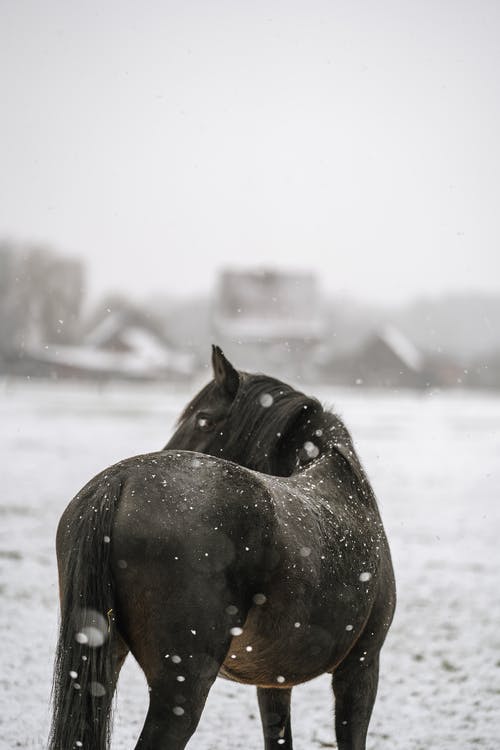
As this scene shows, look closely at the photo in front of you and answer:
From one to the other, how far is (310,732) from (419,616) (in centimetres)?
224

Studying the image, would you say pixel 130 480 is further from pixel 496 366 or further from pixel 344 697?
pixel 496 366

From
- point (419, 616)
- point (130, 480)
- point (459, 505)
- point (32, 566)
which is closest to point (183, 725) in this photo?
point (130, 480)

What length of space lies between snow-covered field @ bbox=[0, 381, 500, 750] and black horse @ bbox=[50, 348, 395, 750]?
105 centimetres

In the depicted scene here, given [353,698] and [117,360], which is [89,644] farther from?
[117,360]

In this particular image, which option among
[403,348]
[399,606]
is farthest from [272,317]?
[399,606]

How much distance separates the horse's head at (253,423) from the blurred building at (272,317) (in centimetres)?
3682

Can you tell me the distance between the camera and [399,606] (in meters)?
5.96

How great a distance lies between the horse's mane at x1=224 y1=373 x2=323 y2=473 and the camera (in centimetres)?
270

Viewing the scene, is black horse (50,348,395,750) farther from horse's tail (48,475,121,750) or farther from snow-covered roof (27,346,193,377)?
snow-covered roof (27,346,193,377)

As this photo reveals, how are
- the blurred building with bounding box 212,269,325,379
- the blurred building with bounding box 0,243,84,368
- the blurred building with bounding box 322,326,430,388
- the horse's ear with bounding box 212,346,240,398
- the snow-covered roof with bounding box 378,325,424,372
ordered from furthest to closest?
the snow-covered roof with bounding box 378,325,424,372 < the blurred building with bounding box 322,326,430,388 < the blurred building with bounding box 0,243,84,368 < the blurred building with bounding box 212,269,325,379 < the horse's ear with bounding box 212,346,240,398

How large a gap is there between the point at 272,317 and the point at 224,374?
1627 inches

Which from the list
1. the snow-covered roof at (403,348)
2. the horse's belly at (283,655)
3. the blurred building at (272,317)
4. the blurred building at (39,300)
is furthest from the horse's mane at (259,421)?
the snow-covered roof at (403,348)

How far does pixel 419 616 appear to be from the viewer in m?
5.70

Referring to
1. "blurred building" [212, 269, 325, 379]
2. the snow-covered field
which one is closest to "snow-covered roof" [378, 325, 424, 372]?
"blurred building" [212, 269, 325, 379]
